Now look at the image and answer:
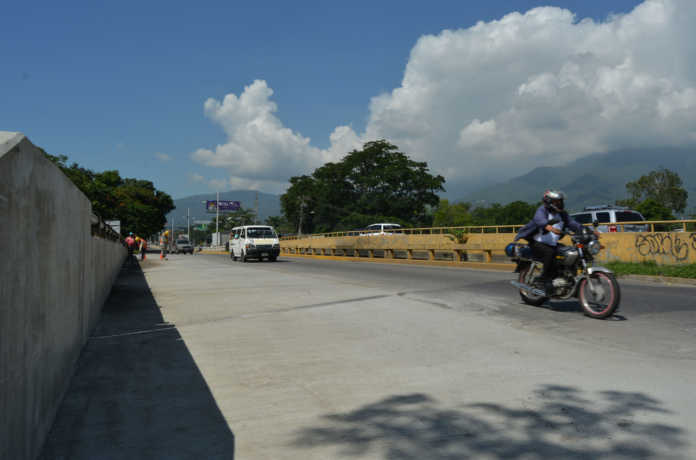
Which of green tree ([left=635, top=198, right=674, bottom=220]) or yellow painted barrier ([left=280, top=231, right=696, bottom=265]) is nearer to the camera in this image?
yellow painted barrier ([left=280, top=231, right=696, bottom=265])

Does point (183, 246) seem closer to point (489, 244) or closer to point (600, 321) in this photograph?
point (489, 244)

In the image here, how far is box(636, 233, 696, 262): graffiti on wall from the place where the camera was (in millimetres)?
14547

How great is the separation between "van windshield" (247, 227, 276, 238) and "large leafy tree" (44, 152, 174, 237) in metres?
35.6

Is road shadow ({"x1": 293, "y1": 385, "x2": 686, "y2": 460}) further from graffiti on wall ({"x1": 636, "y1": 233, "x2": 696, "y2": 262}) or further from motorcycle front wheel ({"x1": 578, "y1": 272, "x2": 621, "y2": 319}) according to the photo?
graffiti on wall ({"x1": 636, "y1": 233, "x2": 696, "y2": 262})

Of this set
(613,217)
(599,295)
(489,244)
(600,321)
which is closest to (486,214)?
(489,244)

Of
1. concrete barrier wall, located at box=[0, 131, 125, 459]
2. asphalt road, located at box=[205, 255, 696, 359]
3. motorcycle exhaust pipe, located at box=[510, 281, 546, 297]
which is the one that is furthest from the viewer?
motorcycle exhaust pipe, located at box=[510, 281, 546, 297]

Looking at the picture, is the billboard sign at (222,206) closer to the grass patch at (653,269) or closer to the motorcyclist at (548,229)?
the grass patch at (653,269)

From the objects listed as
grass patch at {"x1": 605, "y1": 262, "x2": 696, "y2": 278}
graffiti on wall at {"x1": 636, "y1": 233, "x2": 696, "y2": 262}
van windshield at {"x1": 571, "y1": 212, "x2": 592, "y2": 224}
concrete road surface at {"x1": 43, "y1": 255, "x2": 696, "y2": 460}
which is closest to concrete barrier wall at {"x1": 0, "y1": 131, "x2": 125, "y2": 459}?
concrete road surface at {"x1": 43, "y1": 255, "x2": 696, "y2": 460}

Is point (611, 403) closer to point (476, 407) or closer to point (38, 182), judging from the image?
point (476, 407)

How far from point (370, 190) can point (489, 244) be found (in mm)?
52098

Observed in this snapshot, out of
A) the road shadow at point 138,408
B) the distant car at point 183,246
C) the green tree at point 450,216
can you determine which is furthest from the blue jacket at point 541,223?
the green tree at point 450,216

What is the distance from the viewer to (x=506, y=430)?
315 cm

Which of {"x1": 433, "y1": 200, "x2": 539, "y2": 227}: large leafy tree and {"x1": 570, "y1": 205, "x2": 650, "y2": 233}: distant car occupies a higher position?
{"x1": 433, "y1": 200, "x2": 539, "y2": 227}: large leafy tree

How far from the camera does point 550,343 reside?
5.63 m
